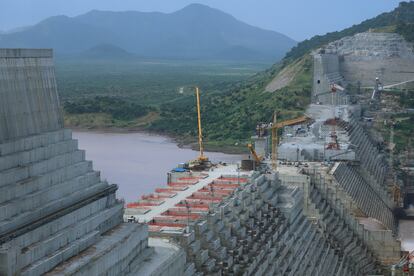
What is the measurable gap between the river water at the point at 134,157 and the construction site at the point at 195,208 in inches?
448

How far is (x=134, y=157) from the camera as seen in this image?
9412 cm

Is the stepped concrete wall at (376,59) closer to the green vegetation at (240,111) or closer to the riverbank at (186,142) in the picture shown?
the green vegetation at (240,111)

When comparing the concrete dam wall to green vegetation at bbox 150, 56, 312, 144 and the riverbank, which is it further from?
green vegetation at bbox 150, 56, 312, 144

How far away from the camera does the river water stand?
2872 inches

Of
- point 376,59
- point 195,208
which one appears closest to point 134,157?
point 376,59

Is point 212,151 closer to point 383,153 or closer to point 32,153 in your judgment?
point 383,153

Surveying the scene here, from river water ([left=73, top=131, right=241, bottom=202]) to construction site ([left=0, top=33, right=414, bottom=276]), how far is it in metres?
11.4

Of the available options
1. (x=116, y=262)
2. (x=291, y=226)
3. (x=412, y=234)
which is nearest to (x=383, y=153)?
(x=412, y=234)

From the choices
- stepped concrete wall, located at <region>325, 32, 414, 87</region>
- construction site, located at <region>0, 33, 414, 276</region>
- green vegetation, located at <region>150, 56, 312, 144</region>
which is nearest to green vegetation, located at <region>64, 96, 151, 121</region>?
green vegetation, located at <region>150, 56, 312, 144</region>

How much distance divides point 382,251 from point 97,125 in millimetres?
76086

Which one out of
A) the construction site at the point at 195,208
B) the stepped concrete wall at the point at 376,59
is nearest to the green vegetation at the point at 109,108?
the stepped concrete wall at the point at 376,59

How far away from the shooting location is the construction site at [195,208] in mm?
24281

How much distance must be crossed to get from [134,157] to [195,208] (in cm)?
5701

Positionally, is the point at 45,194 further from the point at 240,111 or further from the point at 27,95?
the point at 240,111
